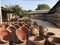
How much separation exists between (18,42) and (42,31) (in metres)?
1.11

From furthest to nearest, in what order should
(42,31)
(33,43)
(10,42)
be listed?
(42,31) < (10,42) < (33,43)

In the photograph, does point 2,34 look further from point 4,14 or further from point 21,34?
point 4,14

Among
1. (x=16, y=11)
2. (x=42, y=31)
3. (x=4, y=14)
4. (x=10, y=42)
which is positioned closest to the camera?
(x=10, y=42)

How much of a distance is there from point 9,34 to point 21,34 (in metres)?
0.39

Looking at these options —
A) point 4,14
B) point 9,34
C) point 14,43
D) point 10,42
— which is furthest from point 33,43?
point 4,14

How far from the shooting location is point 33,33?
3.84 metres

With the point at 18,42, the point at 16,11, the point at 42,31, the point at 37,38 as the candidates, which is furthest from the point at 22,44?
the point at 16,11

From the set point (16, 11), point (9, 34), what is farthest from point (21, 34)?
point (16, 11)

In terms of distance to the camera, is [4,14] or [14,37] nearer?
[14,37]

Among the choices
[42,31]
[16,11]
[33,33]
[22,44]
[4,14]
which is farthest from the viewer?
[16,11]

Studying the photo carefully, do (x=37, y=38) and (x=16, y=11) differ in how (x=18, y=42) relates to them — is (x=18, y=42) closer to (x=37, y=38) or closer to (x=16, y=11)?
(x=37, y=38)

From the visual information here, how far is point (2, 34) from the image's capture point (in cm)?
392

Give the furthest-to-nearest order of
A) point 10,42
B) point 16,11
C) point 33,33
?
1. point 16,11
2. point 33,33
3. point 10,42

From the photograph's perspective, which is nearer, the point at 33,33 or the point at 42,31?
the point at 33,33
